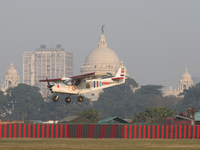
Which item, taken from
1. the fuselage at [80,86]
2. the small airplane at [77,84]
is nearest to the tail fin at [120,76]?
the fuselage at [80,86]

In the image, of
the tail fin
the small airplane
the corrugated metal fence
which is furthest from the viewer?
the tail fin

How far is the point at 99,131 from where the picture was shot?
79.8 meters

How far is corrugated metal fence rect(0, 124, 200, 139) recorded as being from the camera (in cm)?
7581

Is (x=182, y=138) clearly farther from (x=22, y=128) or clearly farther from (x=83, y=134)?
(x=22, y=128)


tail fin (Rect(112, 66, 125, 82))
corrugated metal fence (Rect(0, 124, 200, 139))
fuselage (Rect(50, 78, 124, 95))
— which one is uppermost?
tail fin (Rect(112, 66, 125, 82))

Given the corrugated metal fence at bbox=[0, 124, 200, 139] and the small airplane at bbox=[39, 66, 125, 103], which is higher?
the small airplane at bbox=[39, 66, 125, 103]

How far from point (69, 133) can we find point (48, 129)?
2785mm

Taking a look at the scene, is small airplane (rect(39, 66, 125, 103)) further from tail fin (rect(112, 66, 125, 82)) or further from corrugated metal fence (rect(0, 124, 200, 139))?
corrugated metal fence (rect(0, 124, 200, 139))

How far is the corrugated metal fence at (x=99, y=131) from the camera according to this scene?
75812mm

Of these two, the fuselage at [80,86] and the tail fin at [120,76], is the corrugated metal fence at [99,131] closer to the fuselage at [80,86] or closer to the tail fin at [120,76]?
the tail fin at [120,76]

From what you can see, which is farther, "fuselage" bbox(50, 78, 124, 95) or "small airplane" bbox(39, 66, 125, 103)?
"fuselage" bbox(50, 78, 124, 95)

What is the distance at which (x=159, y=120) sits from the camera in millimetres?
108688

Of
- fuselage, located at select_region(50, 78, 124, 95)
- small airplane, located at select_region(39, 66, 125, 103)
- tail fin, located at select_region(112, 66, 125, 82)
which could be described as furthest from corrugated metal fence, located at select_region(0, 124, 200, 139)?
small airplane, located at select_region(39, 66, 125, 103)

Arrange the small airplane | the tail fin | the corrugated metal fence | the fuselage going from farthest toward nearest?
the tail fin < the corrugated metal fence < the fuselage < the small airplane
